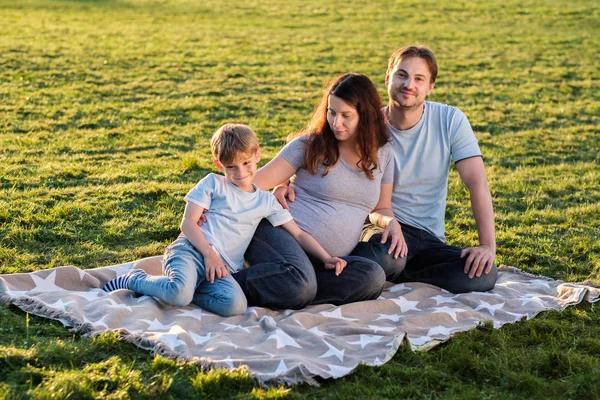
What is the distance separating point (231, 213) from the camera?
5527mm

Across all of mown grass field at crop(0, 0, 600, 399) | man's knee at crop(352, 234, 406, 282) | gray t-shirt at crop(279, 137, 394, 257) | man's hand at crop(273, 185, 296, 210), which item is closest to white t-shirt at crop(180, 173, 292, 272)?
man's hand at crop(273, 185, 296, 210)

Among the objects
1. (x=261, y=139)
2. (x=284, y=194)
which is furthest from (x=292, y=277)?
(x=261, y=139)

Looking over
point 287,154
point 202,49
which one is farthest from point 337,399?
point 202,49

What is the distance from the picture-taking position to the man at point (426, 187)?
5.91 meters

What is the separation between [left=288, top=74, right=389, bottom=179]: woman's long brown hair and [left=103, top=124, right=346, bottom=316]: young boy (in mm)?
514

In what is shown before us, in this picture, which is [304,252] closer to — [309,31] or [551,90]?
[551,90]

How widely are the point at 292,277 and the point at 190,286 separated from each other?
694 millimetres

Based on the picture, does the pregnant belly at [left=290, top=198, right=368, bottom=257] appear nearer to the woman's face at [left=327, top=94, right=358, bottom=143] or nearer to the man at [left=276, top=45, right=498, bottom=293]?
the man at [left=276, top=45, right=498, bottom=293]

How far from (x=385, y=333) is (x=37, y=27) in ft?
70.4

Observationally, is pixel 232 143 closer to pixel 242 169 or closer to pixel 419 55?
pixel 242 169

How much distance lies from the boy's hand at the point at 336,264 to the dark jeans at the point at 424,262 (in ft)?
1.02

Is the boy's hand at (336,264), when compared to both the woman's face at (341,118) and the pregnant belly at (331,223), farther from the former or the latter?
the woman's face at (341,118)

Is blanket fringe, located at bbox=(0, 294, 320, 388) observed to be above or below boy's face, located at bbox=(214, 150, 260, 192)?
below

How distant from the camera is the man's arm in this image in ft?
19.3
